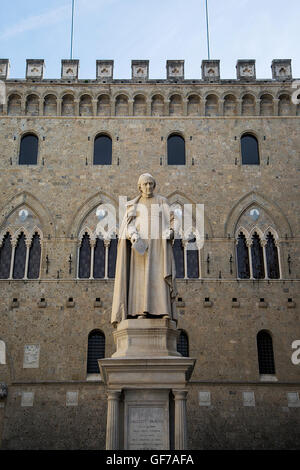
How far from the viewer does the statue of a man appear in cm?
889

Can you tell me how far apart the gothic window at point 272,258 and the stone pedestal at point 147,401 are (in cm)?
1278

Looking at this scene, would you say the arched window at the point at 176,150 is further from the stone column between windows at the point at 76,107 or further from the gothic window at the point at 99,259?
the gothic window at the point at 99,259

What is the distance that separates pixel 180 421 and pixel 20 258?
1368 cm

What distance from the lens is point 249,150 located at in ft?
72.9

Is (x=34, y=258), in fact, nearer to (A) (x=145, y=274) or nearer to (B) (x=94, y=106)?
(B) (x=94, y=106)

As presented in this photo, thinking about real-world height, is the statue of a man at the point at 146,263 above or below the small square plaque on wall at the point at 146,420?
above

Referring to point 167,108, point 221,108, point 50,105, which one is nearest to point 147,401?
point 167,108

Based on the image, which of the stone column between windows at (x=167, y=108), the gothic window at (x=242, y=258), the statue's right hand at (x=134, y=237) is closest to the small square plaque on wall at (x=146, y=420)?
the statue's right hand at (x=134, y=237)

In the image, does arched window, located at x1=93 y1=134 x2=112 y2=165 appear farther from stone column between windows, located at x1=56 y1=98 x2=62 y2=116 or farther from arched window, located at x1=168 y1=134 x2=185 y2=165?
arched window, located at x1=168 y1=134 x2=185 y2=165

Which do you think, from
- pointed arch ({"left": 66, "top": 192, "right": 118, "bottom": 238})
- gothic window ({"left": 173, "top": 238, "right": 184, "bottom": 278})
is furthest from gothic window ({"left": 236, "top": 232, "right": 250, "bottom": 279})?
pointed arch ({"left": 66, "top": 192, "right": 118, "bottom": 238})

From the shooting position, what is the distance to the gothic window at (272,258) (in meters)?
20.5

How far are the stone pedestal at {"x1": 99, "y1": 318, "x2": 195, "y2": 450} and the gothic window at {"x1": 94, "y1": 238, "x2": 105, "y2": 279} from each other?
39.8 feet

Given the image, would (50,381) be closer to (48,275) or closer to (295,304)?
A: (48,275)
